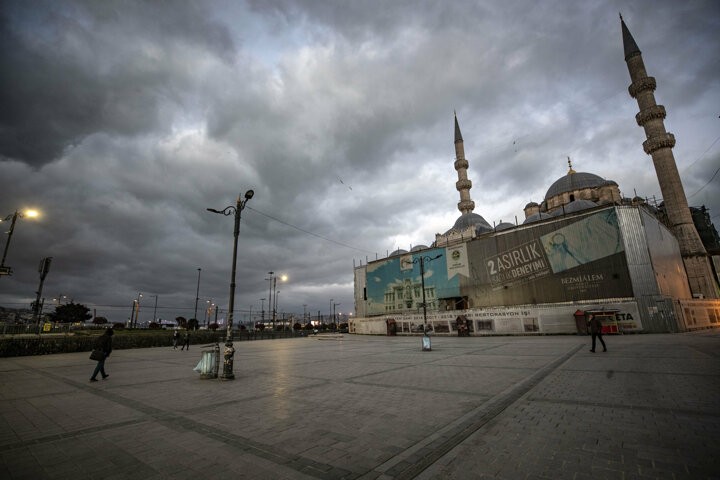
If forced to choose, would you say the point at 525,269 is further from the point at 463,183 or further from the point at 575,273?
the point at 463,183

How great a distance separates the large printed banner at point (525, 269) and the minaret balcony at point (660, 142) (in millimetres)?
20228

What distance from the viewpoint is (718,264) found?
5981 cm

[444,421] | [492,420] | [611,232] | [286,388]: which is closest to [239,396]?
[286,388]

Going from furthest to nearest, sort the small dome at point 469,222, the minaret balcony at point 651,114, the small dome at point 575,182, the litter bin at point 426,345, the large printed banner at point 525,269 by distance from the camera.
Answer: the small dome at point 469,222, the small dome at point 575,182, the minaret balcony at point 651,114, the large printed banner at point 525,269, the litter bin at point 426,345

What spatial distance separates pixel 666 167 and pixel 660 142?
3381mm

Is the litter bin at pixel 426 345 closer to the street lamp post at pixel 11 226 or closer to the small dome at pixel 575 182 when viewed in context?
the street lamp post at pixel 11 226

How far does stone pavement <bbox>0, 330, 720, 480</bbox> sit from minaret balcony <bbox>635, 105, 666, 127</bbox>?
158ft

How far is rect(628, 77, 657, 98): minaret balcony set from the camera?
43.3 metres

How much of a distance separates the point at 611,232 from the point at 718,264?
5144 centimetres

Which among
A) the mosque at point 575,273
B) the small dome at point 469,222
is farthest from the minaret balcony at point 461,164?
the mosque at point 575,273

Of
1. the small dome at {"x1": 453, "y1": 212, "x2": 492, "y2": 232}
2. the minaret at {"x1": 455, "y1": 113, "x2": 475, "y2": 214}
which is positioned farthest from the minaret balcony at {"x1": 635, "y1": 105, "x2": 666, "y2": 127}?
the small dome at {"x1": 453, "y1": 212, "x2": 492, "y2": 232}

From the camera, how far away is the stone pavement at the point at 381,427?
13.2 feet

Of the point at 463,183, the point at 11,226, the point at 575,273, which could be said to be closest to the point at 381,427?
the point at 11,226

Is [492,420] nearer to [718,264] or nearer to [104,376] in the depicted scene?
[104,376]
